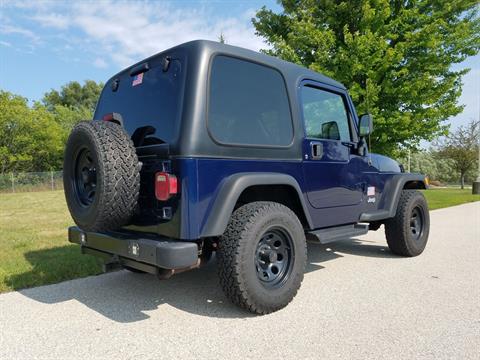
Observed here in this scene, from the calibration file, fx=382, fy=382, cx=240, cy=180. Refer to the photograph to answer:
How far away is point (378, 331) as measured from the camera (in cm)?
288

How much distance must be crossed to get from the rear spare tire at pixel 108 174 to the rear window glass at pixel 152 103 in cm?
28

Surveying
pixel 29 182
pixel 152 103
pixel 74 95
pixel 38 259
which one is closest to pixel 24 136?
pixel 29 182

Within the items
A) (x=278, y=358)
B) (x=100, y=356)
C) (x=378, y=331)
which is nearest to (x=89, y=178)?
(x=100, y=356)

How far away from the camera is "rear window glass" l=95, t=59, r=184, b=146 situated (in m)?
3.11

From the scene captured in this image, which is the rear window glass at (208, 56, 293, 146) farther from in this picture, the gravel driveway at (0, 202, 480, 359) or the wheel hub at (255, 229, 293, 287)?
the gravel driveway at (0, 202, 480, 359)

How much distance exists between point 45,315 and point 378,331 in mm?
2720

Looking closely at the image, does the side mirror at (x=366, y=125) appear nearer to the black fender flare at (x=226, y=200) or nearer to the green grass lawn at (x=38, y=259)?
the black fender flare at (x=226, y=200)

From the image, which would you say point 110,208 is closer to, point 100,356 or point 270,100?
point 100,356

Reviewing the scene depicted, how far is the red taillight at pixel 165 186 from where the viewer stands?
114 inches

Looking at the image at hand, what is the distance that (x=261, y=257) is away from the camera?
341cm

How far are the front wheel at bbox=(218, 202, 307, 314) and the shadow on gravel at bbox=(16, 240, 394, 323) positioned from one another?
0.25 metres

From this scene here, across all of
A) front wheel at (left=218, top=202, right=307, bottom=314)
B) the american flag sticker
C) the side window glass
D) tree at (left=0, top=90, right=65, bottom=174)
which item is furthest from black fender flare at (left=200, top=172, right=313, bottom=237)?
tree at (left=0, top=90, right=65, bottom=174)

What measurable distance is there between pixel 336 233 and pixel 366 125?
1.46 meters

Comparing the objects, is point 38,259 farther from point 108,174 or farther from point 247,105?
point 247,105
